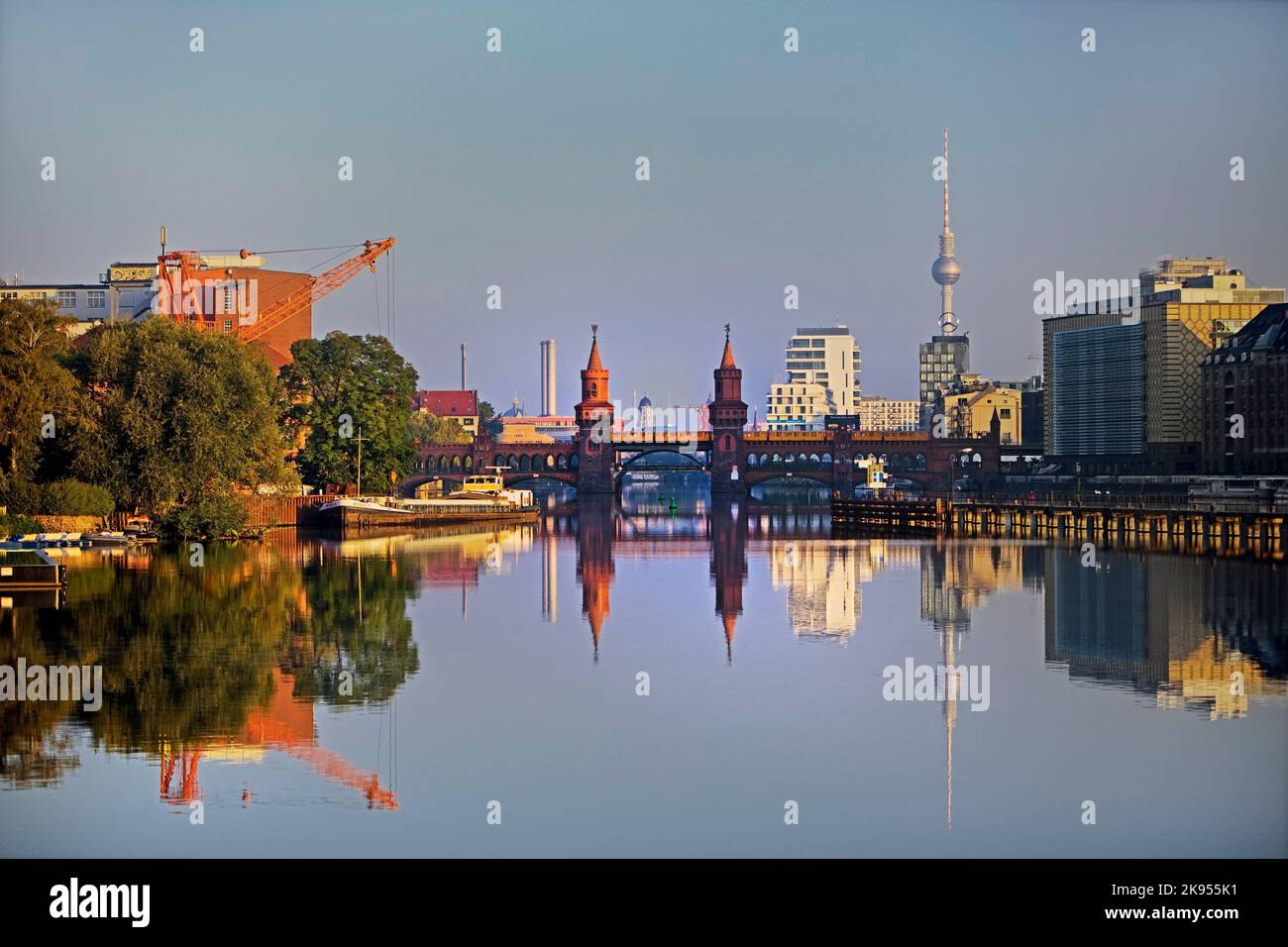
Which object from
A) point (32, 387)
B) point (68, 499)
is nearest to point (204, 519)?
point (68, 499)

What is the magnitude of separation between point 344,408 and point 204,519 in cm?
3630

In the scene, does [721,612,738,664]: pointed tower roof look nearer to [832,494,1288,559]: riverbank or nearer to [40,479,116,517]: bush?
[832,494,1288,559]: riverbank

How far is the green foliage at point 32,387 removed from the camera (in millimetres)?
74562

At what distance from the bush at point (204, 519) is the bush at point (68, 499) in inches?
196

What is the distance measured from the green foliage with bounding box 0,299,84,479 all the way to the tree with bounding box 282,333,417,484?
40106mm

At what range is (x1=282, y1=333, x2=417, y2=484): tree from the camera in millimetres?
120625

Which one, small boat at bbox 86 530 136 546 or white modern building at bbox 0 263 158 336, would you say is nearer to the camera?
small boat at bbox 86 530 136 546

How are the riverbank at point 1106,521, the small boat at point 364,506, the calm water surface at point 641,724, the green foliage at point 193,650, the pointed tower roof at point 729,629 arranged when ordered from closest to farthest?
the calm water surface at point 641,724 → the green foliage at point 193,650 → the pointed tower roof at point 729,629 → the riverbank at point 1106,521 → the small boat at point 364,506

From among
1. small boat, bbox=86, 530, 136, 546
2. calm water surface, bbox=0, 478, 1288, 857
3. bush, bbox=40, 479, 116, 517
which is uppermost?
bush, bbox=40, 479, 116, 517

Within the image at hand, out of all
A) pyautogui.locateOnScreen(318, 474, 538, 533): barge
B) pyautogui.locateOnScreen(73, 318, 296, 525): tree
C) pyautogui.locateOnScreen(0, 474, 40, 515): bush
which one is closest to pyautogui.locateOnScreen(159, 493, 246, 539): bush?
pyautogui.locateOnScreen(73, 318, 296, 525): tree

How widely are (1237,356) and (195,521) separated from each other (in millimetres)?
124227

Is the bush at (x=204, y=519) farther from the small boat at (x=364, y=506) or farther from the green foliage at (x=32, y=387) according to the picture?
the small boat at (x=364, y=506)

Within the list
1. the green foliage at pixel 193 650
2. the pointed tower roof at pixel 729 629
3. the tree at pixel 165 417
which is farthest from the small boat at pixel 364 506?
the pointed tower roof at pixel 729 629

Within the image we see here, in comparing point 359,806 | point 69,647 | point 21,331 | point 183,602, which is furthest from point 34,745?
point 21,331
